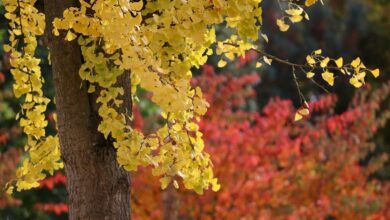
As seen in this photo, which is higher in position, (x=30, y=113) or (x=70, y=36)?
(x=30, y=113)

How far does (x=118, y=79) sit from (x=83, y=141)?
33cm

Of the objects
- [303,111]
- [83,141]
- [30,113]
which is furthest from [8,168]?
[303,111]

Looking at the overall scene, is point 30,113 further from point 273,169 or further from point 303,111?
point 273,169

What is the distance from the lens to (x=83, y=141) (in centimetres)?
434

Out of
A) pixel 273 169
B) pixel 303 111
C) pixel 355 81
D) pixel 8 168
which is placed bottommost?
pixel 303 111

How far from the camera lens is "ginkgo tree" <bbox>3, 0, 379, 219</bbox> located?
3.84m

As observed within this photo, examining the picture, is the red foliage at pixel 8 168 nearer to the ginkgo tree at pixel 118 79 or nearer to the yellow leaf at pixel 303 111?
the ginkgo tree at pixel 118 79

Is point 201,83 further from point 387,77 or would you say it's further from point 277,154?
point 387,77

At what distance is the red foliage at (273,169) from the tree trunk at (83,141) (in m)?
5.17

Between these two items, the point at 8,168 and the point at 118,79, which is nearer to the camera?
the point at 118,79

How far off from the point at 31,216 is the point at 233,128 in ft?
9.99

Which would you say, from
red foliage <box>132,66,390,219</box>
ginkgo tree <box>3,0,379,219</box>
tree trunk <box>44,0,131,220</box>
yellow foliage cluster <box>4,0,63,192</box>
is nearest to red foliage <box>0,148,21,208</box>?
red foliage <box>132,66,390,219</box>

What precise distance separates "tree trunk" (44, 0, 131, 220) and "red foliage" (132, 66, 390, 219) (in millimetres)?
5166

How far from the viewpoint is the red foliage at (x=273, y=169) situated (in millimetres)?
9906
